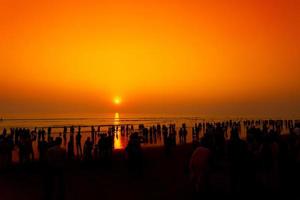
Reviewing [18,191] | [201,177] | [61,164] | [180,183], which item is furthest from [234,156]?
[18,191]

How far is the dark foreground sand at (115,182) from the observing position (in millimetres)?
10494

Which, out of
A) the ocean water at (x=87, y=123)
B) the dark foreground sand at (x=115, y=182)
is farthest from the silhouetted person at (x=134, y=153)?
the ocean water at (x=87, y=123)

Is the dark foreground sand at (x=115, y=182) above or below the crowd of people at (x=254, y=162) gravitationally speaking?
below

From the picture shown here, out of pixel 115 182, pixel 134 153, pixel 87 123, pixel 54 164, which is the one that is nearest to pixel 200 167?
pixel 54 164

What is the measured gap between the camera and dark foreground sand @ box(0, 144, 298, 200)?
1049 cm

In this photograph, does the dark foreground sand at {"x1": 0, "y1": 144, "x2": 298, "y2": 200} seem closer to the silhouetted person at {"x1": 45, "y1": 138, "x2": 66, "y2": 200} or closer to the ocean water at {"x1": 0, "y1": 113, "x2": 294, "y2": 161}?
the silhouetted person at {"x1": 45, "y1": 138, "x2": 66, "y2": 200}

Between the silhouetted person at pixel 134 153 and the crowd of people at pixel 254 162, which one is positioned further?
the silhouetted person at pixel 134 153

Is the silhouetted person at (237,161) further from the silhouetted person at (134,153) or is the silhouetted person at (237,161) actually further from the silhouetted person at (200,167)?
the silhouetted person at (134,153)

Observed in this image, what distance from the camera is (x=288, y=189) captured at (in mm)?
9625

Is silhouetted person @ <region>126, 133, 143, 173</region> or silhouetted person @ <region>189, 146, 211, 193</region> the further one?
silhouetted person @ <region>126, 133, 143, 173</region>

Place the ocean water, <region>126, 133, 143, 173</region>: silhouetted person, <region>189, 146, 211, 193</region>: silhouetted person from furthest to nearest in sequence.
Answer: the ocean water, <region>126, 133, 143, 173</region>: silhouetted person, <region>189, 146, 211, 193</region>: silhouetted person

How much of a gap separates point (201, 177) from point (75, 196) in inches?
194

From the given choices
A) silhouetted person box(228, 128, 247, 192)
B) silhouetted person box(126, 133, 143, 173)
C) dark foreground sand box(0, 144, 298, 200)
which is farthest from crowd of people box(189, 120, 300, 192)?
silhouetted person box(126, 133, 143, 173)

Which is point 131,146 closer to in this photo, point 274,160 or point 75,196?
point 75,196
